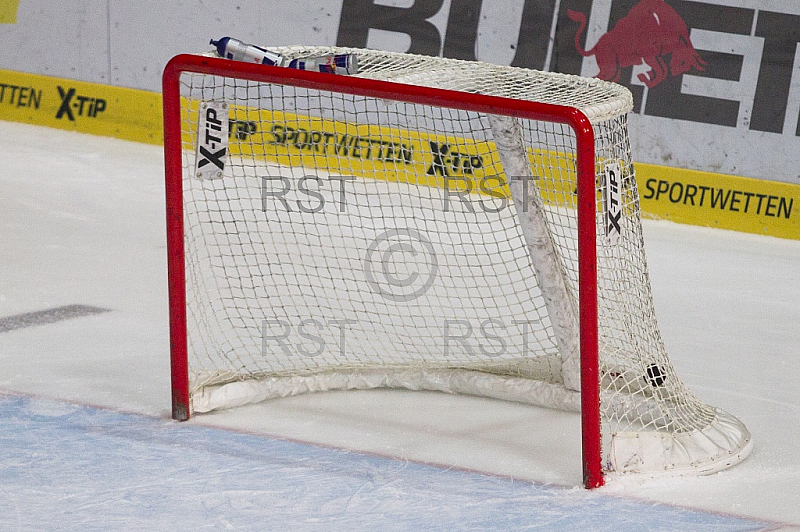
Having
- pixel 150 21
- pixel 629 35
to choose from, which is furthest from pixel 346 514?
pixel 150 21

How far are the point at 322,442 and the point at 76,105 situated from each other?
475cm

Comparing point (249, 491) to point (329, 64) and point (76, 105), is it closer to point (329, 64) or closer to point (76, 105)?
point (329, 64)

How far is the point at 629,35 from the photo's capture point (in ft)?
19.8

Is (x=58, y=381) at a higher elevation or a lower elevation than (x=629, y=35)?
lower

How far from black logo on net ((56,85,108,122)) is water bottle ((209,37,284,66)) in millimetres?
4354

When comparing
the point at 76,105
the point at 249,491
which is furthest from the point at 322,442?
the point at 76,105

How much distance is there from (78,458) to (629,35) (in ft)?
12.9

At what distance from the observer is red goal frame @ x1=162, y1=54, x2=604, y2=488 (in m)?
2.71

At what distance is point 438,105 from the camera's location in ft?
9.39

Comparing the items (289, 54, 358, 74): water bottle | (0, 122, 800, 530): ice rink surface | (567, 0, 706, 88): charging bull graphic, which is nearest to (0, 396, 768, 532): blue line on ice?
(0, 122, 800, 530): ice rink surface

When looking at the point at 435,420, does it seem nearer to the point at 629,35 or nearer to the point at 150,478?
the point at 150,478

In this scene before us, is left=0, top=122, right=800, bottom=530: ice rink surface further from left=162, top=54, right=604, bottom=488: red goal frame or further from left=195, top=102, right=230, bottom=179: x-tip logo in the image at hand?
left=195, top=102, right=230, bottom=179: x-tip logo

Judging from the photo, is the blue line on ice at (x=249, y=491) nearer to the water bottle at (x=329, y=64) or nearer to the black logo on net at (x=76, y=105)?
the water bottle at (x=329, y=64)

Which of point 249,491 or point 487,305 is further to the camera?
point 487,305
